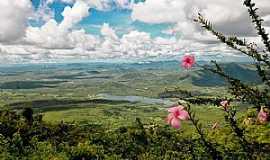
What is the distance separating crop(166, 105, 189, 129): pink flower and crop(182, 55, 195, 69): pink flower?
0.88m

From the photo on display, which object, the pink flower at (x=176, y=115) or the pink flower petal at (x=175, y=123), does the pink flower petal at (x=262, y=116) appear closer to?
the pink flower at (x=176, y=115)

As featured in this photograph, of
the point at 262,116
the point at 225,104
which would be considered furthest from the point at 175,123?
the point at 262,116

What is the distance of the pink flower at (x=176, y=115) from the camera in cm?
659

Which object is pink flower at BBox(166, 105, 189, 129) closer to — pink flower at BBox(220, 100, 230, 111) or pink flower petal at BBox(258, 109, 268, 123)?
pink flower at BBox(220, 100, 230, 111)

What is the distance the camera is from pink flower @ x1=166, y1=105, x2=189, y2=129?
6590 mm

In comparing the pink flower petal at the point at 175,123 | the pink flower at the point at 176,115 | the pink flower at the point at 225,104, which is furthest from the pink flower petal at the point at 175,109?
the pink flower at the point at 225,104

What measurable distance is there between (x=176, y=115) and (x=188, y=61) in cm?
124

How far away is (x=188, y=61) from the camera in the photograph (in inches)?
299

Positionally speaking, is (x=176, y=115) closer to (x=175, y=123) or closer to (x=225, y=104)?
(x=175, y=123)

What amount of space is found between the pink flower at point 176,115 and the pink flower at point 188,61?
88 centimetres

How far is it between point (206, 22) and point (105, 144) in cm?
9000

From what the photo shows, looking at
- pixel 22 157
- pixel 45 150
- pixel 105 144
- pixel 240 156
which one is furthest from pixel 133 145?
pixel 240 156

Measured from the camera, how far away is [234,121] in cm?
636

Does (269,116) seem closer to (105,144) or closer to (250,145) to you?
(250,145)
